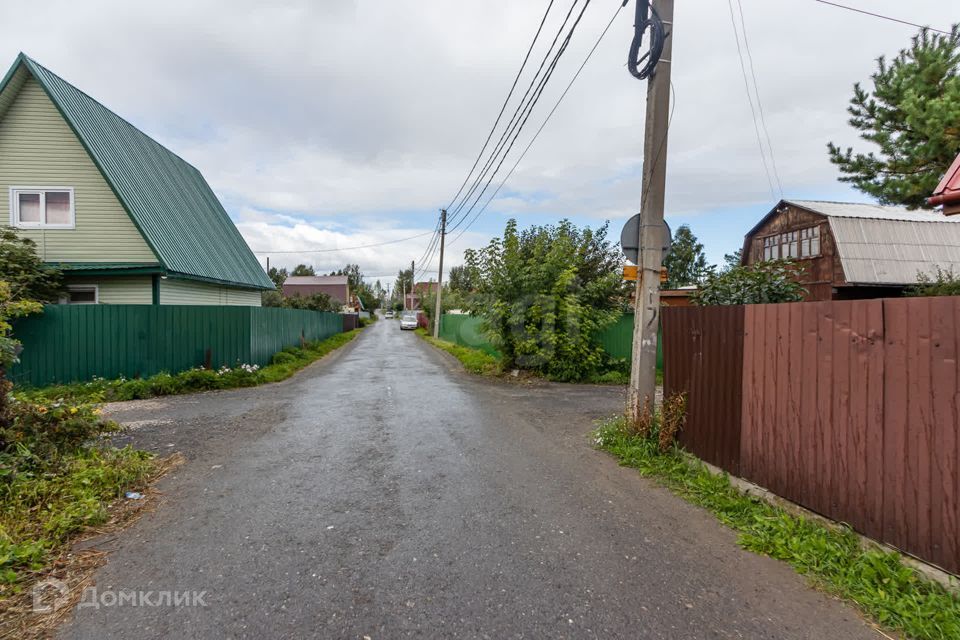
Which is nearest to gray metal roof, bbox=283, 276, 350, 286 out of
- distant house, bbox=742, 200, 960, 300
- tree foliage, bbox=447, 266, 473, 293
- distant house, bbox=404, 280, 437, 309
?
distant house, bbox=404, 280, 437, 309

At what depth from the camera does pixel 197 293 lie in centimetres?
1309

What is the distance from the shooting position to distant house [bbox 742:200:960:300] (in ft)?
64.7

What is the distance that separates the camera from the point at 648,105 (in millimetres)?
5844

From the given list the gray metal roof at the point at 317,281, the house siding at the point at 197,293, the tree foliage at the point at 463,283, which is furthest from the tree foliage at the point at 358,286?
the house siding at the point at 197,293

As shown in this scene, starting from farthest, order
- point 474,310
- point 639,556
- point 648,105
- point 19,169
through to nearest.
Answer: point 474,310 < point 19,169 < point 648,105 < point 639,556

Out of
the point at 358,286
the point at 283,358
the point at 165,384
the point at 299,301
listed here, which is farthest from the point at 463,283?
the point at 358,286

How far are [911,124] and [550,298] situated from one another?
270 inches

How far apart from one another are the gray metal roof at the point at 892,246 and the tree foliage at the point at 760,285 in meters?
18.4

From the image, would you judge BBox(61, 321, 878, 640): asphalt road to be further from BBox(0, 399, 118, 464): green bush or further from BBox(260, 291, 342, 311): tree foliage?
BBox(260, 291, 342, 311): tree foliage

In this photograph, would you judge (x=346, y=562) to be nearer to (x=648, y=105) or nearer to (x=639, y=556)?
(x=639, y=556)

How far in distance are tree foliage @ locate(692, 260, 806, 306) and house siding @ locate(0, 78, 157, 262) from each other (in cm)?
1232

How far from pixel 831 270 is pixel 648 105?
20253 millimetres

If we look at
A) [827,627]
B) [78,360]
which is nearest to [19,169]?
[78,360]

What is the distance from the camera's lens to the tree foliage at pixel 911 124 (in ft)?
21.2
